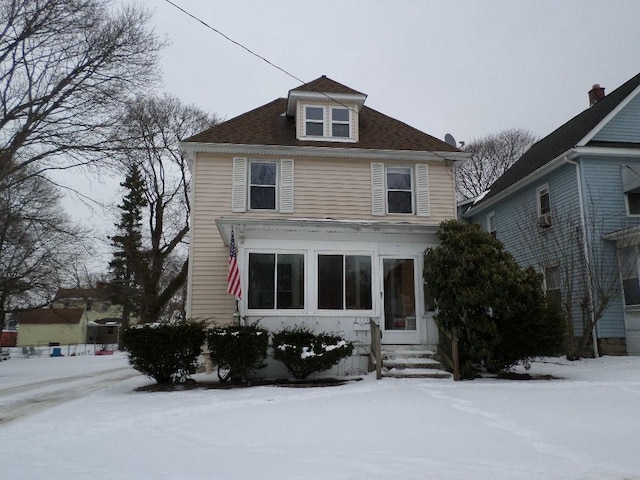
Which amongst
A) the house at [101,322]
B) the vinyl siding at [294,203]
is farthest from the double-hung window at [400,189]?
the house at [101,322]

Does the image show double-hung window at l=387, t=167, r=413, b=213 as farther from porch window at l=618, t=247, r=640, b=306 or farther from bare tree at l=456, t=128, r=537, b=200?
bare tree at l=456, t=128, r=537, b=200

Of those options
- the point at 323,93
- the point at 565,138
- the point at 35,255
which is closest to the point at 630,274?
the point at 565,138

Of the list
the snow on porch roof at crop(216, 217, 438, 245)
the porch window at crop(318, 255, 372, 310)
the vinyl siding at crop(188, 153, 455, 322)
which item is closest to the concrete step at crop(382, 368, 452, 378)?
the porch window at crop(318, 255, 372, 310)

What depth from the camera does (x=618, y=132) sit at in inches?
622

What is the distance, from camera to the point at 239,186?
47.8 ft

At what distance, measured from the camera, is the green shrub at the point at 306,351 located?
9.83 metres

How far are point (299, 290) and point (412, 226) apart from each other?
2940mm

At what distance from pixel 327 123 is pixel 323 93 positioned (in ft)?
2.97

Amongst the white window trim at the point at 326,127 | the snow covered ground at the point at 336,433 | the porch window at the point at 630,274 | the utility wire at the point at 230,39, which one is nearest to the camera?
the snow covered ground at the point at 336,433

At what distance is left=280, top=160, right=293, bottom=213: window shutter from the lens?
14.6 meters

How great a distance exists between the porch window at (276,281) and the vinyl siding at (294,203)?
298cm

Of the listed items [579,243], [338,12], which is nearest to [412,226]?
[338,12]

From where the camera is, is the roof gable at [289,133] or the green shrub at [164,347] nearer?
the green shrub at [164,347]

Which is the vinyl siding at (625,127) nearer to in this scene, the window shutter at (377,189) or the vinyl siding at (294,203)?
the vinyl siding at (294,203)
